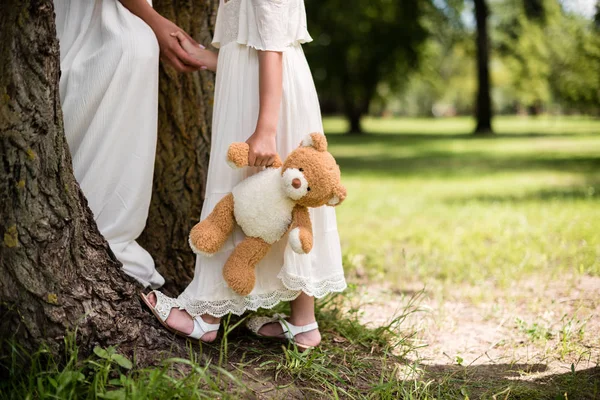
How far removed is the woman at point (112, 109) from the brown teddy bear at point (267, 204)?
29cm

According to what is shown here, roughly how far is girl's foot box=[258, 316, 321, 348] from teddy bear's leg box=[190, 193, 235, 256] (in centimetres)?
45

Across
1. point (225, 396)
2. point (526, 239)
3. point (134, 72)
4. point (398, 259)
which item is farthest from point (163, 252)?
point (526, 239)

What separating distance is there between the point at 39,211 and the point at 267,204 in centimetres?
76

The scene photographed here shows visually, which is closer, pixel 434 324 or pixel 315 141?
pixel 315 141

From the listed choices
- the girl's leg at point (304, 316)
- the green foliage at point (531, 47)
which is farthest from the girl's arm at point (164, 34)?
the green foliage at point (531, 47)

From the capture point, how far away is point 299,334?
8.35 ft

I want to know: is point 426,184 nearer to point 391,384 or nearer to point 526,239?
point 526,239

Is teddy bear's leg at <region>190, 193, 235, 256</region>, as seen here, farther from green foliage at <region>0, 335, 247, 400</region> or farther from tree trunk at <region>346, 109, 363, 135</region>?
tree trunk at <region>346, 109, 363, 135</region>

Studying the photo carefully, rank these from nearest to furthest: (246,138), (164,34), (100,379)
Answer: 1. (100,379)
2. (246,138)
3. (164,34)

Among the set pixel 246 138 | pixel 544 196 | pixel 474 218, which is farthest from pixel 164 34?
pixel 544 196

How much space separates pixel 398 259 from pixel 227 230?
257 cm

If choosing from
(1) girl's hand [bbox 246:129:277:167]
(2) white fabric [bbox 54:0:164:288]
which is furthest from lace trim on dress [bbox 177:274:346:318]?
(1) girl's hand [bbox 246:129:277:167]

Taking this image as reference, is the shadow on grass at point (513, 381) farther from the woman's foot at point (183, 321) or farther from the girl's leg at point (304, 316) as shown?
the woman's foot at point (183, 321)

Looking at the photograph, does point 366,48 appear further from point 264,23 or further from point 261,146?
point 261,146
